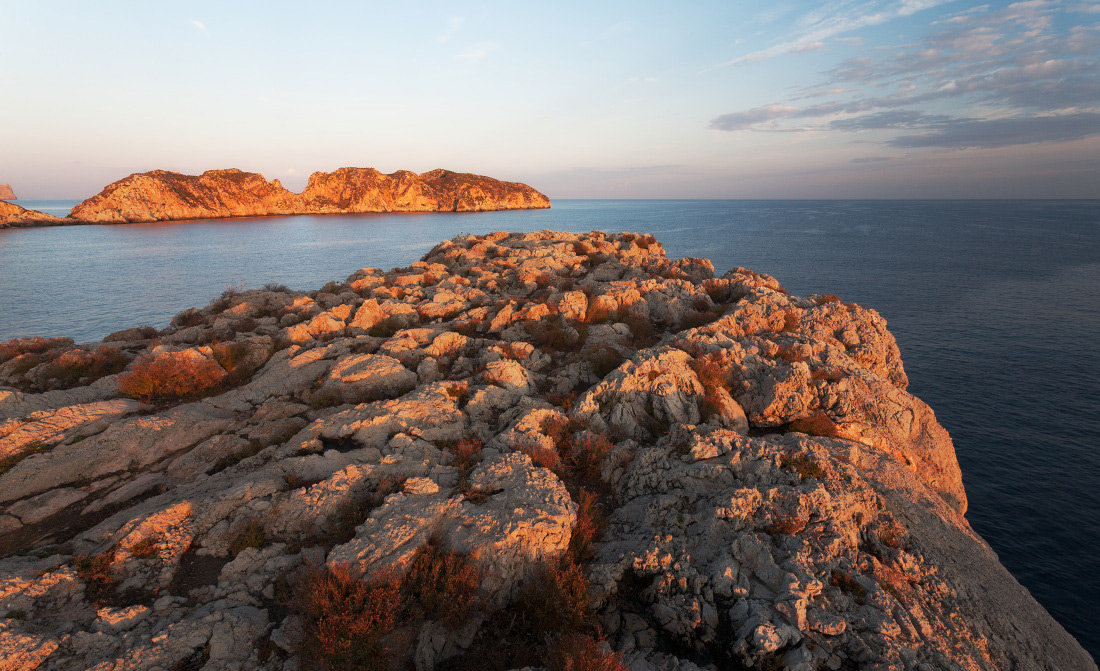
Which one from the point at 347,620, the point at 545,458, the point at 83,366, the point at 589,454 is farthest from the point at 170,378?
the point at 589,454

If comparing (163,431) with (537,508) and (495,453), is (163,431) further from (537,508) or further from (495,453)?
(537,508)

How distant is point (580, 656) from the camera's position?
667cm

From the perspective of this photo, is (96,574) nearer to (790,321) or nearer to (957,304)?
(790,321)

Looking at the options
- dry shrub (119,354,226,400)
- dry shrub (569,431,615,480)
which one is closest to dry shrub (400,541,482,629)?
dry shrub (569,431,615,480)

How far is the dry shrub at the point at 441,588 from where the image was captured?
7.75 metres

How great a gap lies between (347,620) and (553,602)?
3624mm

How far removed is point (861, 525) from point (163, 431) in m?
19.6

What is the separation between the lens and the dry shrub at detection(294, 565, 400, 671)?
6918 mm

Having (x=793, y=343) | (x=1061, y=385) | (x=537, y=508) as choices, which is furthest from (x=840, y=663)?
(x=1061, y=385)

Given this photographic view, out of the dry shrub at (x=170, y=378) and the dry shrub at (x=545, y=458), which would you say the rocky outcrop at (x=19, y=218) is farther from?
the dry shrub at (x=545, y=458)

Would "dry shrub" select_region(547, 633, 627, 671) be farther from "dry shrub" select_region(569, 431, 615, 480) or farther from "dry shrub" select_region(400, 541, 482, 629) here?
"dry shrub" select_region(569, 431, 615, 480)

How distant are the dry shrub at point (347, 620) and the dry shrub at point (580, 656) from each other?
2.83m

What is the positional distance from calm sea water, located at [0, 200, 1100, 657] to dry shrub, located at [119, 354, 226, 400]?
31.7m

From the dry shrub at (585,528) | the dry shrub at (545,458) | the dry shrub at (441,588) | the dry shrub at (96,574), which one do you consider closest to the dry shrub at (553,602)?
the dry shrub at (585,528)
